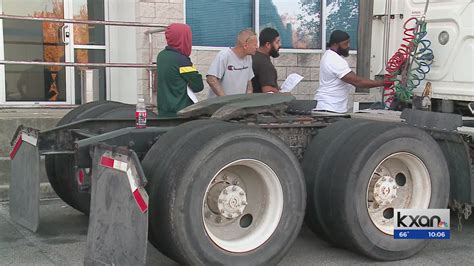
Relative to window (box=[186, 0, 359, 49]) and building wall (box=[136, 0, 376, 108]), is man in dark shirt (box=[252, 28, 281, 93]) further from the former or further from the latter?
window (box=[186, 0, 359, 49])

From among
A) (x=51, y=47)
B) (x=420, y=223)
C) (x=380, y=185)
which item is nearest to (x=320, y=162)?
(x=380, y=185)

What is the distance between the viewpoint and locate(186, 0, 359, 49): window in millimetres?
9352

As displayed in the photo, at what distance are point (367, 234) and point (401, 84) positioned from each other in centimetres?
195

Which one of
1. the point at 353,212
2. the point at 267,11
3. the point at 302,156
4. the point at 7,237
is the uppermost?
the point at 267,11

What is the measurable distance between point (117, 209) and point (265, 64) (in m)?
3.44

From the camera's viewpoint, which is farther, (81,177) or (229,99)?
(229,99)

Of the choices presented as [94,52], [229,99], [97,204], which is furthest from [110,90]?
[97,204]

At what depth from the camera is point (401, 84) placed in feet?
20.2

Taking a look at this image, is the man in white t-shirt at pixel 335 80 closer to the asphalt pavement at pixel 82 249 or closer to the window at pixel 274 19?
the asphalt pavement at pixel 82 249

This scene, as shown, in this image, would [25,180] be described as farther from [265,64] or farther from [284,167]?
[265,64]

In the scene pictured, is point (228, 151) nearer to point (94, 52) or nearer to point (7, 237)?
point (7, 237)

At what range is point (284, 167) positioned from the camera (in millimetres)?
4516

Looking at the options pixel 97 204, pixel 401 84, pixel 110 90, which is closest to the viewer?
pixel 97 204

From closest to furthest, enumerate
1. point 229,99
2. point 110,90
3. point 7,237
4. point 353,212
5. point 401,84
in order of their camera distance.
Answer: point 353,212 < point 229,99 < point 7,237 < point 401,84 < point 110,90
